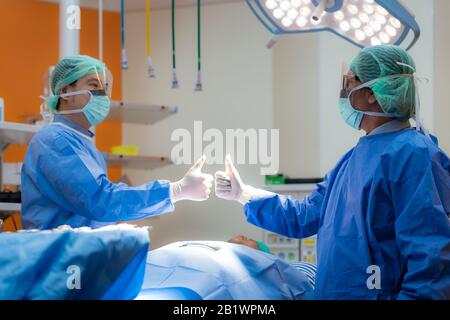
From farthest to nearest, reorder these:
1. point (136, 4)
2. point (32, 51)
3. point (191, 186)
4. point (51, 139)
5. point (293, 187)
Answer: point (136, 4) → point (32, 51) → point (293, 187) → point (191, 186) → point (51, 139)

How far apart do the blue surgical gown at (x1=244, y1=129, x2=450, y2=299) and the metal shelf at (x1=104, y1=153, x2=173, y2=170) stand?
2.59 m

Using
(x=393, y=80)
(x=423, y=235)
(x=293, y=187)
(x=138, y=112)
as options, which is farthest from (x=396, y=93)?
(x=138, y=112)

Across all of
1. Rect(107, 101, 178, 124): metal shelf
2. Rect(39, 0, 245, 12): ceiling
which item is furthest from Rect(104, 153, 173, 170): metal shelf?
Rect(39, 0, 245, 12): ceiling

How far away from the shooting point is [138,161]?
4.80 m

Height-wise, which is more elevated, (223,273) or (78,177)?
(78,177)

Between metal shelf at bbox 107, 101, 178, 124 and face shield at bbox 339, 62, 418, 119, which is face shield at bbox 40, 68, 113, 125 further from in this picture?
metal shelf at bbox 107, 101, 178, 124

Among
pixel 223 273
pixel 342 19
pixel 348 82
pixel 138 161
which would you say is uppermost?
pixel 342 19

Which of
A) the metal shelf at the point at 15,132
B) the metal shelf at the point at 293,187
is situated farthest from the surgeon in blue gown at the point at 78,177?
the metal shelf at the point at 293,187

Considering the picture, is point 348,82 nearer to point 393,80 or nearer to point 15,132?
point 393,80

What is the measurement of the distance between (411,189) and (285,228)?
2.35 feet

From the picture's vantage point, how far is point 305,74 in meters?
4.88

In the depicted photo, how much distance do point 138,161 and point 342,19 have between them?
8.51ft
